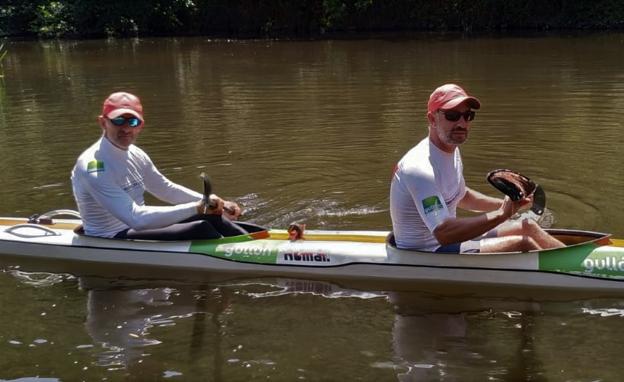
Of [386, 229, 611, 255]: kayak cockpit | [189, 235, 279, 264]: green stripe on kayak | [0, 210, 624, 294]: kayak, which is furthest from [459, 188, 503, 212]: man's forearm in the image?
[189, 235, 279, 264]: green stripe on kayak

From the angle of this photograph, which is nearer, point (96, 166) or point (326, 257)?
point (96, 166)

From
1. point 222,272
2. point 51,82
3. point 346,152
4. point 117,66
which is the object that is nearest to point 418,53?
point 117,66

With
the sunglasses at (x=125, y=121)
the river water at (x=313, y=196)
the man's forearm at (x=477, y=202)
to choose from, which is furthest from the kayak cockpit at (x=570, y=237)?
the sunglasses at (x=125, y=121)

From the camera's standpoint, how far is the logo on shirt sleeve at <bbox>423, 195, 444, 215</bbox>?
5.20 m

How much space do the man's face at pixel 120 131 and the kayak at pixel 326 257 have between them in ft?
Answer: 3.15

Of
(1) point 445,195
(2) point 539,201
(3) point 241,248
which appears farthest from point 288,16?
(1) point 445,195

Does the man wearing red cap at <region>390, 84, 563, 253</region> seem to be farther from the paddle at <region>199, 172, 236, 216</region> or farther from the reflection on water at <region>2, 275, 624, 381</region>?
the paddle at <region>199, 172, 236, 216</region>

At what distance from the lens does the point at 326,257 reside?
6.23 meters

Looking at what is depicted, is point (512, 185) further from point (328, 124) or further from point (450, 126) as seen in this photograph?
point (328, 124)

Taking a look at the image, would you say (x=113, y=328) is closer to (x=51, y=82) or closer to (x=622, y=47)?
(x=51, y=82)

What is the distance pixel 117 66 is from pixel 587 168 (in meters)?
18.5

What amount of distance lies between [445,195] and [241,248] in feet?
6.39

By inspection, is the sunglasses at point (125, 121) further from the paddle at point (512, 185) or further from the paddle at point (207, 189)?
the paddle at point (512, 185)

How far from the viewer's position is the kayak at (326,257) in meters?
5.68
